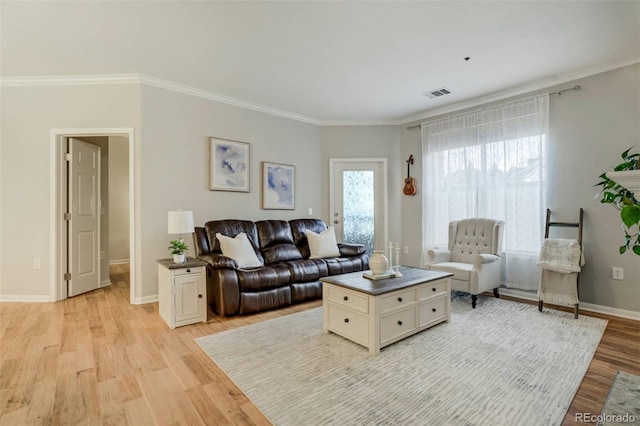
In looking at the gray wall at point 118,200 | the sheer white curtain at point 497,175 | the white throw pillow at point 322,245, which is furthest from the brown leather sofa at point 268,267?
the gray wall at point 118,200

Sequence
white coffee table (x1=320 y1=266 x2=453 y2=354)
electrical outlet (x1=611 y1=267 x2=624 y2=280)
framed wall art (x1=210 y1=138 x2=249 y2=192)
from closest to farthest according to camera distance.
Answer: white coffee table (x1=320 y1=266 x2=453 y2=354) → electrical outlet (x1=611 y1=267 x2=624 y2=280) → framed wall art (x1=210 y1=138 x2=249 y2=192)

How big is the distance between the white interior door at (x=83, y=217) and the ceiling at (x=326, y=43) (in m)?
1.08

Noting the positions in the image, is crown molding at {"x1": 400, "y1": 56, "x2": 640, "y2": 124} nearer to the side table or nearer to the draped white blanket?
the draped white blanket

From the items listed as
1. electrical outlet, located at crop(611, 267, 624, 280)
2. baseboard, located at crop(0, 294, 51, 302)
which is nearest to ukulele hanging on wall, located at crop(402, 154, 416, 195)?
electrical outlet, located at crop(611, 267, 624, 280)

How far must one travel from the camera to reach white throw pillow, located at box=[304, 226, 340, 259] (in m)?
4.26

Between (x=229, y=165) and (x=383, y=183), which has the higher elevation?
(x=229, y=165)

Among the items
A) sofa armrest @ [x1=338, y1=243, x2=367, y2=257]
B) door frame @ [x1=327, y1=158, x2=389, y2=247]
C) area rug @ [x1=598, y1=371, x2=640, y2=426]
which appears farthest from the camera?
door frame @ [x1=327, y1=158, x2=389, y2=247]

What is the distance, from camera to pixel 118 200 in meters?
6.60

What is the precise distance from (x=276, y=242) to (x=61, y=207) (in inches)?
104

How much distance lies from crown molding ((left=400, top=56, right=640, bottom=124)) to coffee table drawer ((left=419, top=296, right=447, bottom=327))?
2.88 metres

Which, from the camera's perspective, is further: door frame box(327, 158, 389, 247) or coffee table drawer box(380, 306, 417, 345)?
door frame box(327, 158, 389, 247)

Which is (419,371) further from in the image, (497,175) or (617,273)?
(497,175)

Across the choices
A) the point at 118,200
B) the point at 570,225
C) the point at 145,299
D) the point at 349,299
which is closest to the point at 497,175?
the point at 570,225

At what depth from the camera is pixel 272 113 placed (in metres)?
4.86
